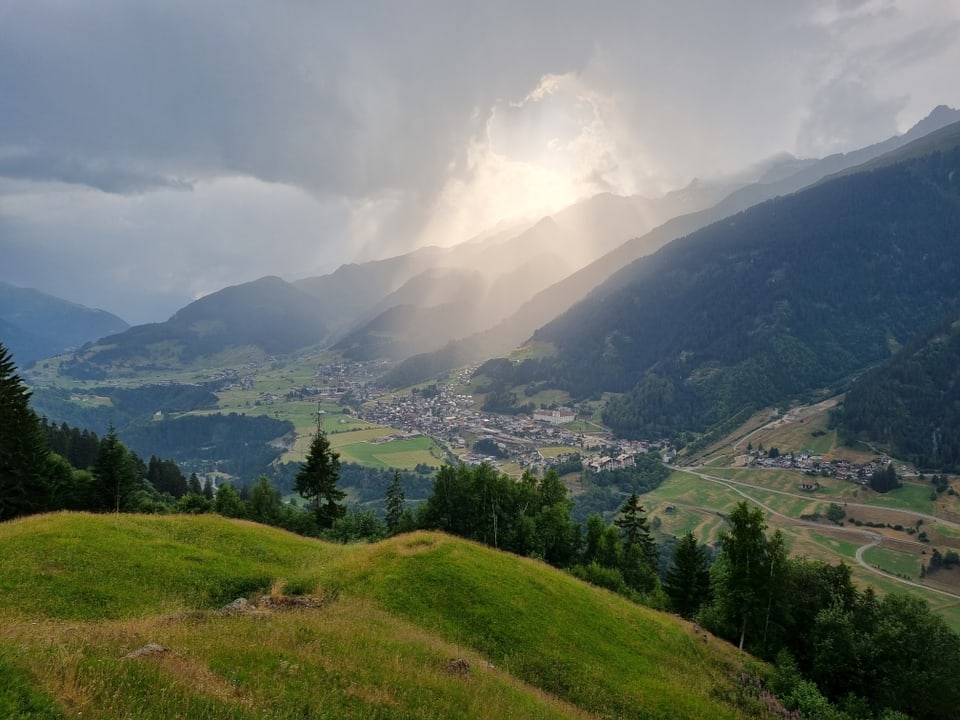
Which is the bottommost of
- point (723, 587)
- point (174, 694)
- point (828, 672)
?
point (828, 672)

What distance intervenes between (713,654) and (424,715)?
28076 mm

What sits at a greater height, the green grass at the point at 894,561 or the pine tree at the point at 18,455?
the pine tree at the point at 18,455

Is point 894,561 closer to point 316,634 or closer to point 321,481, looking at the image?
point 321,481

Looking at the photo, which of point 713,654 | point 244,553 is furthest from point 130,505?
point 713,654

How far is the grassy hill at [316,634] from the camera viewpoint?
46.7ft

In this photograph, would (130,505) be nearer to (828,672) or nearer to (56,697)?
(56,697)

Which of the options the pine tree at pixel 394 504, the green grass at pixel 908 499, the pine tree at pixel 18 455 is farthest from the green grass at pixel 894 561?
the pine tree at pixel 18 455

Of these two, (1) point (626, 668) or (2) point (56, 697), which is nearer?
(2) point (56, 697)

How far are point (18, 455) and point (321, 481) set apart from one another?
102 feet

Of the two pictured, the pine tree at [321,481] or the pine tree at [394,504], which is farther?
the pine tree at [394,504]

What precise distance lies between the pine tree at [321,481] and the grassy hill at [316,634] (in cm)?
2356

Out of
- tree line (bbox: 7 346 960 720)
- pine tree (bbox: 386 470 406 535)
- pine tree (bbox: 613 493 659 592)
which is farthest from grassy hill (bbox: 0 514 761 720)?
pine tree (bbox: 386 470 406 535)

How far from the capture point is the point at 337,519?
66812 millimetres

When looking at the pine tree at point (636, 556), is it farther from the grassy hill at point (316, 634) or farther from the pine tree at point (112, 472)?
the pine tree at point (112, 472)
